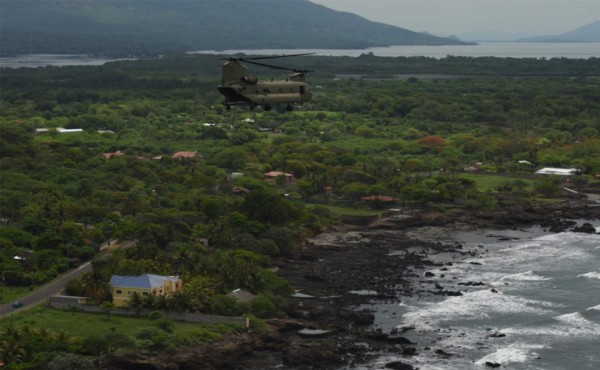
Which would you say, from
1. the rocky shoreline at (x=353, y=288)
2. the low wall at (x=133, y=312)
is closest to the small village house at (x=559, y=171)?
the rocky shoreline at (x=353, y=288)

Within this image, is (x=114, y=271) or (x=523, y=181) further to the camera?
(x=523, y=181)

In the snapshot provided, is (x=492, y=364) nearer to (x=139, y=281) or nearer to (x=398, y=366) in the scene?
(x=398, y=366)

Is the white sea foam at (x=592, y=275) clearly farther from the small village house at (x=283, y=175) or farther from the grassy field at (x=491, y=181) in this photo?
the small village house at (x=283, y=175)

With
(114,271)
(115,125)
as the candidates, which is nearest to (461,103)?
(115,125)

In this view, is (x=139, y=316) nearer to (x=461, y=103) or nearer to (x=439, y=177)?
(x=439, y=177)

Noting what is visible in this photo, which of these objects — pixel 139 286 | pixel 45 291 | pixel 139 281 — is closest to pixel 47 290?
pixel 45 291
